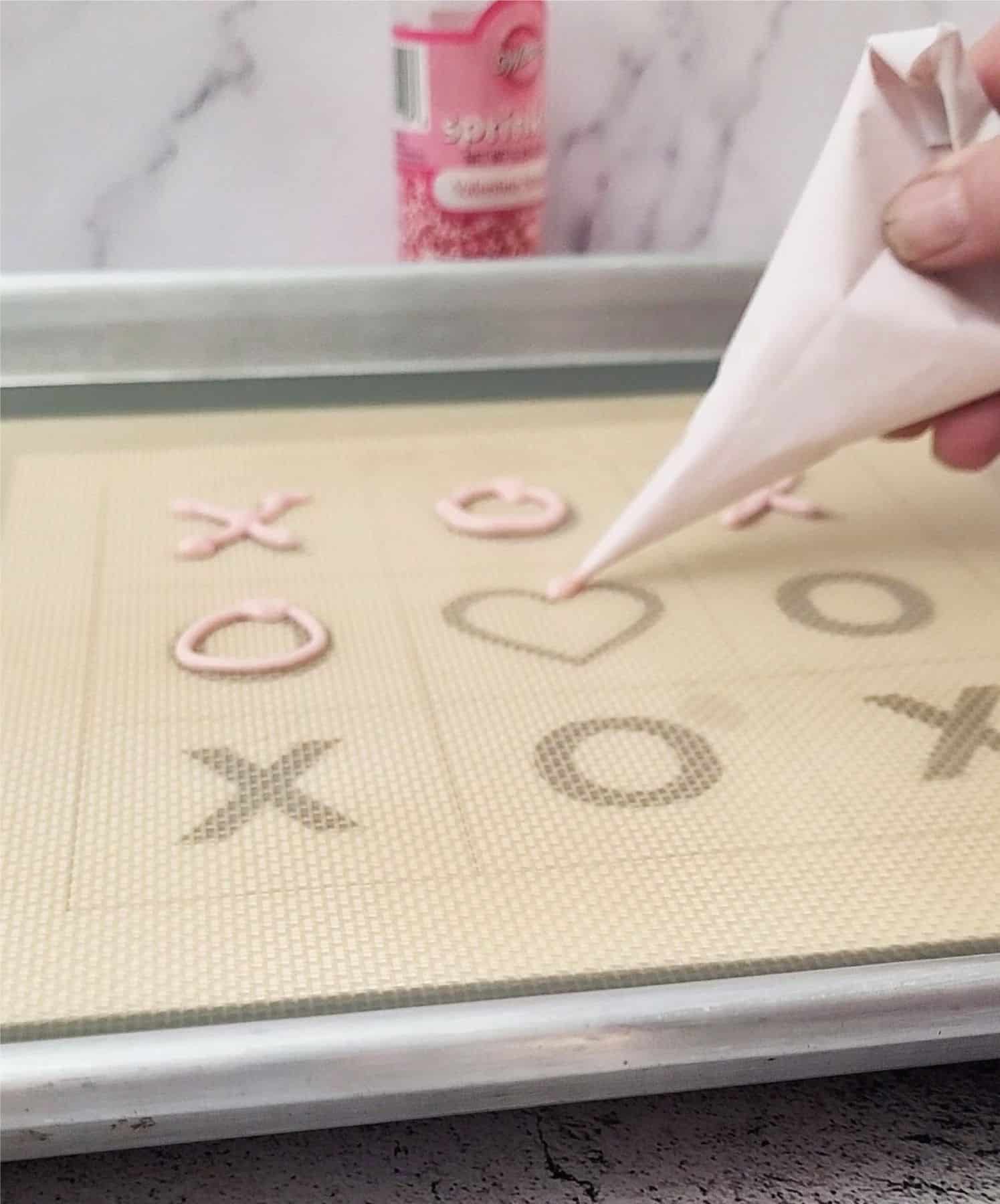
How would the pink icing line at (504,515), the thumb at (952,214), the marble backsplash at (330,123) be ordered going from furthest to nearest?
the marble backsplash at (330,123), the pink icing line at (504,515), the thumb at (952,214)

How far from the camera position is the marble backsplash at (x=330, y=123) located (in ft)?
2.45

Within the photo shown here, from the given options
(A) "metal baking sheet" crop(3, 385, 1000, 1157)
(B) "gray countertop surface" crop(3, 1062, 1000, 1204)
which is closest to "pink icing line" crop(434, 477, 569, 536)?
(A) "metal baking sheet" crop(3, 385, 1000, 1157)

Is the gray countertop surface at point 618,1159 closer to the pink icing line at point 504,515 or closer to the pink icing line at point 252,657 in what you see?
the pink icing line at point 252,657

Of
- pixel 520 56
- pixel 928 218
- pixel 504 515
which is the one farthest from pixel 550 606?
pixel 520 56

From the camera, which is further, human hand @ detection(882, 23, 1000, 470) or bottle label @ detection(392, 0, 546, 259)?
bottle label @ detection(392, 0, 546, 259)

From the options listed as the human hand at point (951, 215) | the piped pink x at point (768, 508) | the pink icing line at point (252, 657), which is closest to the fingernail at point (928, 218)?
the human hand at point (951, 215)

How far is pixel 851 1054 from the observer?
0.33 meters

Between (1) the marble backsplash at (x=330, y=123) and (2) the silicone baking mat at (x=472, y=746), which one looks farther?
(1) the marble backsplash at (x=330, y=123)

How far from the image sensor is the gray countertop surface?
1.06ft

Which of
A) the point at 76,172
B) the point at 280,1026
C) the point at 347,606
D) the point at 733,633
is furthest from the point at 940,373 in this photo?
the point at 76,172

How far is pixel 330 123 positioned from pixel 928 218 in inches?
16.3

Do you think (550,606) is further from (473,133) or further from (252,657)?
(473,133)

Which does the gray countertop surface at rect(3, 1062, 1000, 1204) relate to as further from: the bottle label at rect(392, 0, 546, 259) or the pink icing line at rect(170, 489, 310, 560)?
the bottle label at rect(392, 0, 546, 259)

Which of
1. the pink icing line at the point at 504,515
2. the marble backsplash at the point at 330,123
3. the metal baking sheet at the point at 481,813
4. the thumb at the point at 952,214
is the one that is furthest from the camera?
the marble backsplash at the point at 330,123
